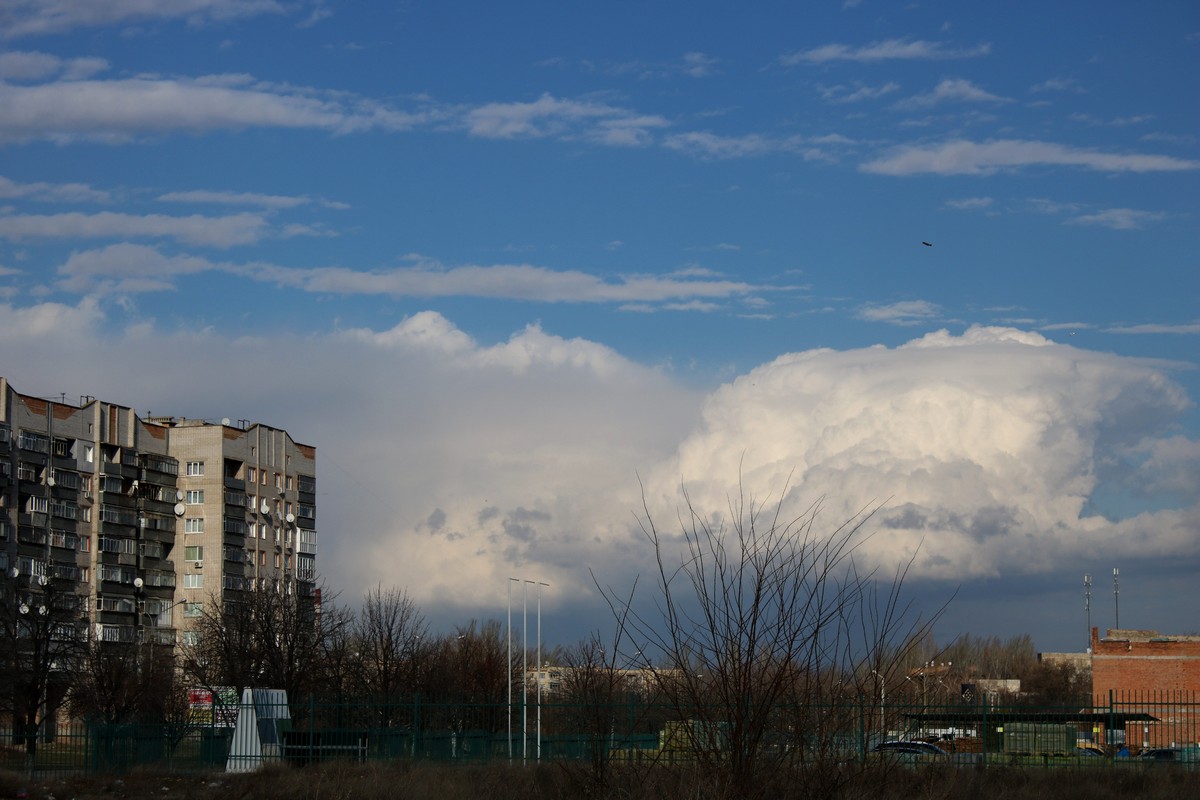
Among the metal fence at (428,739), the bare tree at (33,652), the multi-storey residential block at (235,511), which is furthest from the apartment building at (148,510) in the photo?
the metal fence at (428,739)

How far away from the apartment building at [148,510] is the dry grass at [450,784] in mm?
56950

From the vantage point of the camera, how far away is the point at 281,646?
59.2 metres

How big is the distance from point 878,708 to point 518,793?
11886 mm

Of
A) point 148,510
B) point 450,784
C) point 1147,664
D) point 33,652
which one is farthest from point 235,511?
point 450,784

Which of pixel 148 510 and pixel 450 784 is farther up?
pixel 148 510

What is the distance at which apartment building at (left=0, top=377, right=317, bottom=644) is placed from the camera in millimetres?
84938

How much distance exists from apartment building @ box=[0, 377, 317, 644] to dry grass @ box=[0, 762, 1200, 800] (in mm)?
56950

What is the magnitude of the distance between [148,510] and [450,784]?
259ft

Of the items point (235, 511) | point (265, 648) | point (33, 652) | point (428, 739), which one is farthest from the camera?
point (235, 511)

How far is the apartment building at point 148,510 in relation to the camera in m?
84.9

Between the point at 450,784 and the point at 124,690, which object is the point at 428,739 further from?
the point at 124,690

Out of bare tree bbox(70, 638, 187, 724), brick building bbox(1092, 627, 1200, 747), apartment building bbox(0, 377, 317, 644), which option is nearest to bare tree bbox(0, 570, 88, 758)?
bare tree bbox(70, 638, 187, 724)

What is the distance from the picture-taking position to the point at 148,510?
97562 millimetres

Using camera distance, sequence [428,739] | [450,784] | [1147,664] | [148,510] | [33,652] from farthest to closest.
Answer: [148,510]
[1147,664]
[33,652]
[428,739]
[450,784]
